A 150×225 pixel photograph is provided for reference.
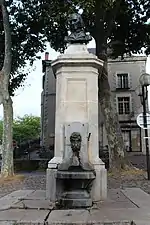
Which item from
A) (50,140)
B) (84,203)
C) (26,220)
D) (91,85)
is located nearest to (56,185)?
(84,203)

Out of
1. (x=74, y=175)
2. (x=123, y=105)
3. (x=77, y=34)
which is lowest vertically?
(x=74, y=175)

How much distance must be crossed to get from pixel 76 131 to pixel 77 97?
0.87m

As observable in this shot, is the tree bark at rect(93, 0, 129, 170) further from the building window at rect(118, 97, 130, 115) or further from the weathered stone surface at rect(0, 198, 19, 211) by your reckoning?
Result: the building window at rect(118, 97, 130, 115)

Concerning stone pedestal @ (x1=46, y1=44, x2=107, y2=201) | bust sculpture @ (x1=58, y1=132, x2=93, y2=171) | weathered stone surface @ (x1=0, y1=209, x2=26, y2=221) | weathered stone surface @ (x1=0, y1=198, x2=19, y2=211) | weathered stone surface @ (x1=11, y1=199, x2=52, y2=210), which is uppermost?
stone pedestal @ (x1=46, y1=44, x2=107, y2=201)

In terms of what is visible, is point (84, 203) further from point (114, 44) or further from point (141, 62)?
point (141, 62)

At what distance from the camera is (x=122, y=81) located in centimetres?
3950

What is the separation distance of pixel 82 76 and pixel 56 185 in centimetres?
261

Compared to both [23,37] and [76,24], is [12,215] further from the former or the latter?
[23,37]

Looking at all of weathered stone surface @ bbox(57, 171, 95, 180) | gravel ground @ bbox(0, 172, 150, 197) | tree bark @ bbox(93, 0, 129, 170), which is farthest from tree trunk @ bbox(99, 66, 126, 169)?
weathered stone surface @ bbox(57, 171, 95, 180)

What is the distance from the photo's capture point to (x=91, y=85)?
25.5 ft

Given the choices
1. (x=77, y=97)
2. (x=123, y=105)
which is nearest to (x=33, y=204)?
(x=77, y=97)

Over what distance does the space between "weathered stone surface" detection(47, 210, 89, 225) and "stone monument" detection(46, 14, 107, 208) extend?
59 cm

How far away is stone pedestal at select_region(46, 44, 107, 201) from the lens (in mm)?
7512

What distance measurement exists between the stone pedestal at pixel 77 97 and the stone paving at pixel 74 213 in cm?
75
